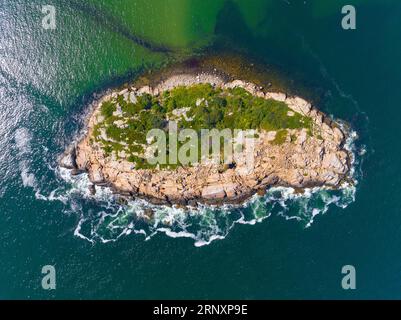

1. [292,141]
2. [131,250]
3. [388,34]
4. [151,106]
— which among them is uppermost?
[388,34]

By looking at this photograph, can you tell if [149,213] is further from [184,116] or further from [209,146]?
[184,116]

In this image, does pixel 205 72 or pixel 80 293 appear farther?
pixel 205 72

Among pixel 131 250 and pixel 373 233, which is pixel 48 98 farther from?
pixel 373 233

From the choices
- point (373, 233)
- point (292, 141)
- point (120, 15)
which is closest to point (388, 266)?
point (373, 233)

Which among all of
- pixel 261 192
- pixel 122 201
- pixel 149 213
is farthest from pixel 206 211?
pixel 122 201

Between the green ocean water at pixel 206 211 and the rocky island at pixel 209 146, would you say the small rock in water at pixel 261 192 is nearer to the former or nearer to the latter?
the rocky island at pixel 209 146

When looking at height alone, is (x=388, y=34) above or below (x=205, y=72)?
above
